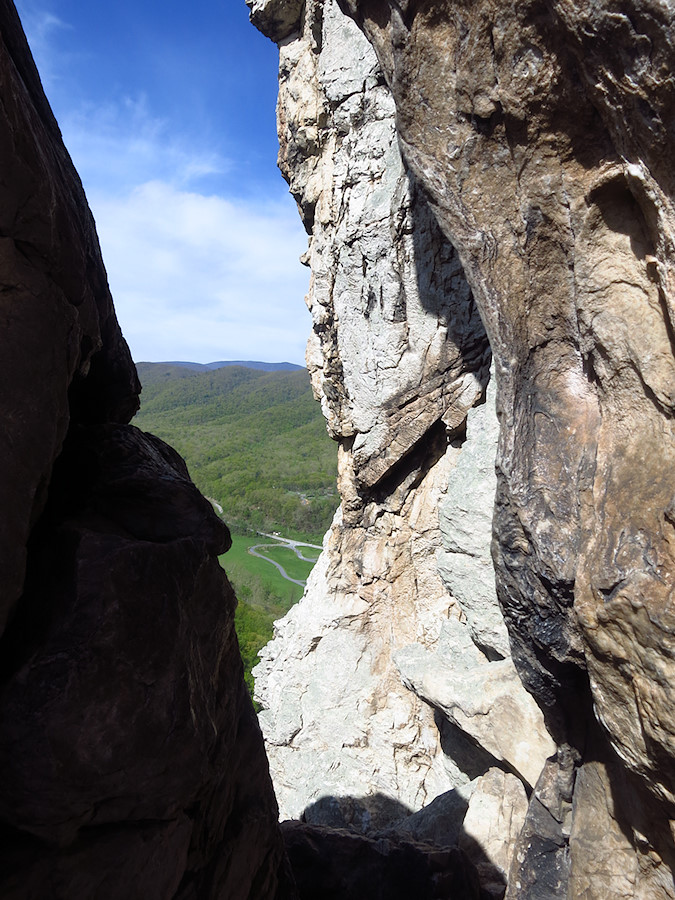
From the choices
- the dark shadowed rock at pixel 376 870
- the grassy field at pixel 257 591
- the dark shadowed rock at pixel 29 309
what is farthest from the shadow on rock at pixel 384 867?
the grassy field at pixel 257 591

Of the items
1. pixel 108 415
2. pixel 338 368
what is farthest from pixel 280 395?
pixel 108 415

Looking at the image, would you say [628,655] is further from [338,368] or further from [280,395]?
[280,395]

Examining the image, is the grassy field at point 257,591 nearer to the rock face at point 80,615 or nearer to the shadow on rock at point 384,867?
the shadow on rock at point 384,867

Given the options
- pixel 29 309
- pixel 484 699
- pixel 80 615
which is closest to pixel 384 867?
pixel 484 699

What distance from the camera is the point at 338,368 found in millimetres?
15266

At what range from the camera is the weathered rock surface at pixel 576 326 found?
14.8ft

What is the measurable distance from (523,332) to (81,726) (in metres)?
6.05

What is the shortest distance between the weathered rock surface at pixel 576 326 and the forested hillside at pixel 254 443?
59719 millimetres

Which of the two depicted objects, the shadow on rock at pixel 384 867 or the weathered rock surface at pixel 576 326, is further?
the shadow on rock at pixel 384 867

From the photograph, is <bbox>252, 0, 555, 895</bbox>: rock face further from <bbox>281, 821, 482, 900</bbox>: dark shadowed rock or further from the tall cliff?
<bbox>281, 821, 482, 900</bbox>: dark shadowed rock

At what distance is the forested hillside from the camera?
226 ft

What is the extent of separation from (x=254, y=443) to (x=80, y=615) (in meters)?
86.3

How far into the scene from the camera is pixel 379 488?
15.2m

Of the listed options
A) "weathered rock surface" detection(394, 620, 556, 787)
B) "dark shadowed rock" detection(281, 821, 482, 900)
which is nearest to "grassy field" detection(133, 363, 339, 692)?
"weathered rock surface" detection(394, 620, 556, 787)
